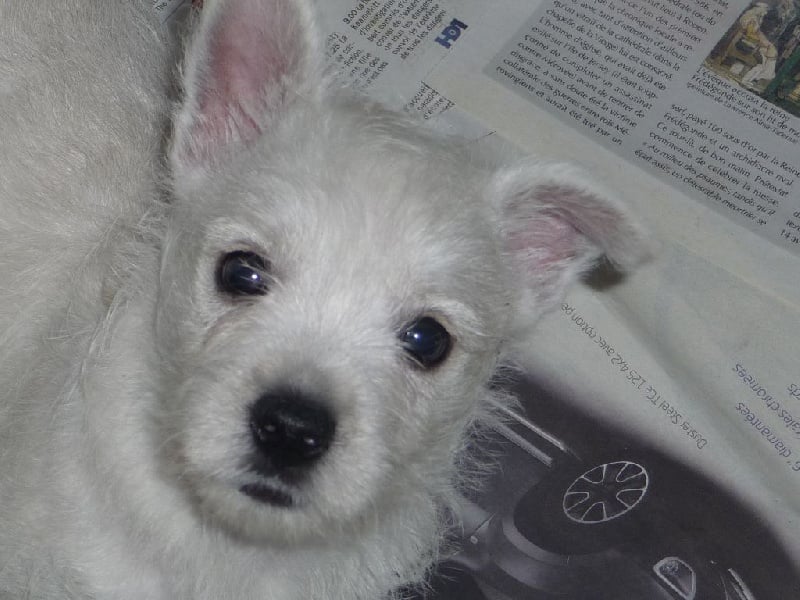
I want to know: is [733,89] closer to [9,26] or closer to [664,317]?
[664,317]

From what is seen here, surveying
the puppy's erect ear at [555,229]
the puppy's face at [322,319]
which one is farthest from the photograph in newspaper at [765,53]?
the puppy's face at [322,319]

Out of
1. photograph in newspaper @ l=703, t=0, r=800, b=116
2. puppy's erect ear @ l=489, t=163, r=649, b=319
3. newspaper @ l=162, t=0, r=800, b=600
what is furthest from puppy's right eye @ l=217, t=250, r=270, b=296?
photograph in newspaper @ l=703, t=0, r=800, b=116

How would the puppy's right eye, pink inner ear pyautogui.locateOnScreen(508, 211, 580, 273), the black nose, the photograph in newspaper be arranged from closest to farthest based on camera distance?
1. the black nose
2. the puppy's right eye
3. pink inner ear pyautogui.locateOnScreen(508, 211, 580, 273)
4. the photograph in newspaper

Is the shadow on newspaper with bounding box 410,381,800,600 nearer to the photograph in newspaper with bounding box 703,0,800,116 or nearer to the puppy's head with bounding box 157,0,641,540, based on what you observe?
the puppy's head with bounding box 157,0,641,540

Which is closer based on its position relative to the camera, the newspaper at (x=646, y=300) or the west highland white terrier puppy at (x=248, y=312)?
the west highland white terrier puppy at (x=248, y=312)

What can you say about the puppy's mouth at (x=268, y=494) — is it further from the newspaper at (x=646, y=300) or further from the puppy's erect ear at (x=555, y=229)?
the newspaper at (x=646, y=300)

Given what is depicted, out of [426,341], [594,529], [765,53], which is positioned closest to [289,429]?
[426,341]

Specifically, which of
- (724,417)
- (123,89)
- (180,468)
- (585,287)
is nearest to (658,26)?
(585,287)
